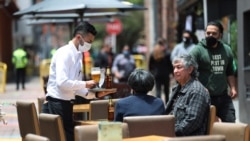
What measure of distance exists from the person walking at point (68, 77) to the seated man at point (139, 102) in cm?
80

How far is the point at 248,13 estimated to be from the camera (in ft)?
44.1

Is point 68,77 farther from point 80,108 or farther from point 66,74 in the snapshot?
point 80,108

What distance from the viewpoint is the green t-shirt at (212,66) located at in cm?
922

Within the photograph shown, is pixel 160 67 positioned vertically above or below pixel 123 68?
above

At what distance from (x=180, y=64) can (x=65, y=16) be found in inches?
408

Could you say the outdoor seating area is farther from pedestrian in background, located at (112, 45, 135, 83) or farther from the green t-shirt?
pedestrian in background, located at (112, 45, 135, 83)

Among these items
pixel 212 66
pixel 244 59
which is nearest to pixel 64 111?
pixel 212 66

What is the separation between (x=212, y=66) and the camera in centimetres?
923

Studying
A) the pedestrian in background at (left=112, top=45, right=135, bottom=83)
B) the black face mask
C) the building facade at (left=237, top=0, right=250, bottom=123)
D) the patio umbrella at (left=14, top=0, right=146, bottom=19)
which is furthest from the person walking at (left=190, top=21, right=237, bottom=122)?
the pedestrian in background at (left=112, top=45, right=135, bottom=83)

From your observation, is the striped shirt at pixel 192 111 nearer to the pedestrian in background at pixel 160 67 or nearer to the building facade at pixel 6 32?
the pedestrian in background at pixel 160 67

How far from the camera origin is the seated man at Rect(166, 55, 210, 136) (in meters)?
7.06

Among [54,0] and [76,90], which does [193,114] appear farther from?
[54,0]

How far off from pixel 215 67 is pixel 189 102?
7.12ft

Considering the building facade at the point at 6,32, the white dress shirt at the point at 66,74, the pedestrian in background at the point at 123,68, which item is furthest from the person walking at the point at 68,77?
the building facade at the point at 6,32
